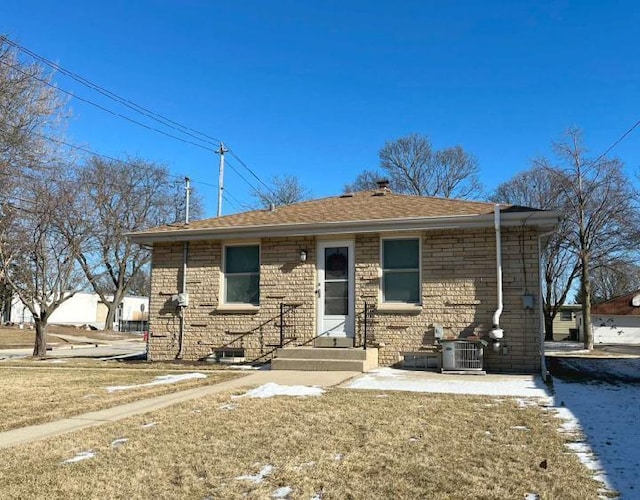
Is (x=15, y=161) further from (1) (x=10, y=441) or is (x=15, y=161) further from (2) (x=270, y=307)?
(1) (x=10, y=441)

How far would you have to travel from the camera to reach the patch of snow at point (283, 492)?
3547 mm

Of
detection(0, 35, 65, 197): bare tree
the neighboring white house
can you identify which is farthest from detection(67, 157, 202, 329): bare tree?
detection(0, 35, 65, 197): bare tree

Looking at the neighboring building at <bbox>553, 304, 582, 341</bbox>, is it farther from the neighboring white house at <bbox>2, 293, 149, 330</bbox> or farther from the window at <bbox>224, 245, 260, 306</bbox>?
the neighboring white house at <bbox>2, 293, 149, 330</bbox>

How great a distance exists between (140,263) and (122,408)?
3665 centimetres

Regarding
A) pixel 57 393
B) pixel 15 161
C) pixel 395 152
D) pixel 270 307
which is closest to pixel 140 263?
pixel 395 152

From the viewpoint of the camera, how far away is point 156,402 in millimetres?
6988

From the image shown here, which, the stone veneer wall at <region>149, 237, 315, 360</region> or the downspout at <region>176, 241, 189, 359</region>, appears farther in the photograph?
the downspout at <region>176, 241, 189, 359</region>

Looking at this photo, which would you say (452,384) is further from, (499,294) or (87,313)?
(87,313)

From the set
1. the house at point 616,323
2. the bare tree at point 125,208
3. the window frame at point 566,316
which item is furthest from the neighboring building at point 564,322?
the bare tree at point 125,208

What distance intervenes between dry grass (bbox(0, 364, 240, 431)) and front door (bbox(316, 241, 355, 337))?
8.50ft

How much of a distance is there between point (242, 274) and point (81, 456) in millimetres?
8111

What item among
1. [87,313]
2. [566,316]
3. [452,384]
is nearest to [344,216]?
[452,384]

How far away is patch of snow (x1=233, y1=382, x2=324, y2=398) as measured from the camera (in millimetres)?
7426

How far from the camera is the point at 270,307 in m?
12.0
